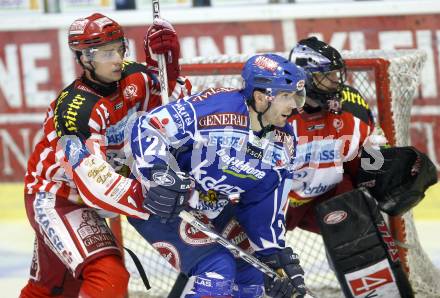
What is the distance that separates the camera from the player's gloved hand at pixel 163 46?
469 cm

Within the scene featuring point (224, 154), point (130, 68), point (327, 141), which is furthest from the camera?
point (327, 141)

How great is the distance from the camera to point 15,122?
7918mm

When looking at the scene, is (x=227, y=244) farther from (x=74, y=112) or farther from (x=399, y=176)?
(x=399, y=176)

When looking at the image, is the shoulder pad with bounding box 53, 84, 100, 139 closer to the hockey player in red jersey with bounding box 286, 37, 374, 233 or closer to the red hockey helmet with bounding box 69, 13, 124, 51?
the red hockey helmet with bounding box 69, 13, 124, 51

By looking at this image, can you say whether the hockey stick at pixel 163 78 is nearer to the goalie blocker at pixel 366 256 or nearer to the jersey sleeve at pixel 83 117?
the jersey sleeve at pixel 83 117

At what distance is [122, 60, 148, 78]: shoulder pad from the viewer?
184 inches

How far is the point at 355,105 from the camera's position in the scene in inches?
199

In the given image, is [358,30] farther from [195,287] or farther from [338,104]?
[195,287]

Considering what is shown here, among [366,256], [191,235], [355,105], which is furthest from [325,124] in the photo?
[191,235]

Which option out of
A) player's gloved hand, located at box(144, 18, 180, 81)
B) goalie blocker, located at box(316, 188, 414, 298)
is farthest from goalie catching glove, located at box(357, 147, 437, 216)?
player's gloved hand, located at box(144, 18, 180, 81)

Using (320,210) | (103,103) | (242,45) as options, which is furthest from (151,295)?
(242,45)

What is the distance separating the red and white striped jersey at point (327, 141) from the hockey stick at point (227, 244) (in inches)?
24.8

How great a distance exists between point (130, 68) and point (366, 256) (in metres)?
1.41

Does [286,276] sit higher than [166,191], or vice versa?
[166,191]
